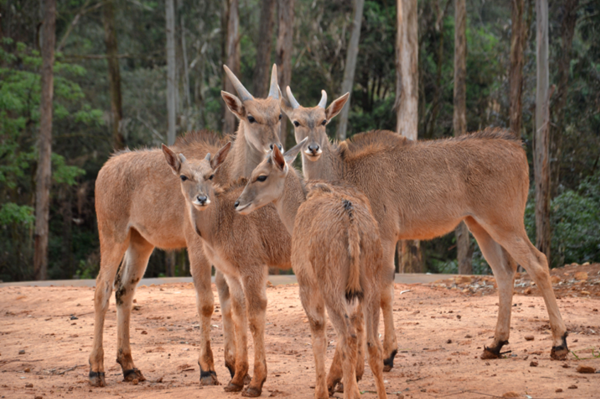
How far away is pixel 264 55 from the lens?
22.0 metres

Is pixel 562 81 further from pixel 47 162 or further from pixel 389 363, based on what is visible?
pixel 47 162

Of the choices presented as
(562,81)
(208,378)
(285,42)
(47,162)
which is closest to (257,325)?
(208,378)

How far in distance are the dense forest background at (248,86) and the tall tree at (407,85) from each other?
3374 mm

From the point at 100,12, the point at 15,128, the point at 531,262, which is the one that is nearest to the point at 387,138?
the point at 531,262

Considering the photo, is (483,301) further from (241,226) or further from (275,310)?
(241,226)

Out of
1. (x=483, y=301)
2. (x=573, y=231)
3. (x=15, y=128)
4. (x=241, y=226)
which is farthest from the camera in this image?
(x=15, y=128)

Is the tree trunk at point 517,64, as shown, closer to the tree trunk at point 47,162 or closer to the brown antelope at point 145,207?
the brown antelope at point 145,207

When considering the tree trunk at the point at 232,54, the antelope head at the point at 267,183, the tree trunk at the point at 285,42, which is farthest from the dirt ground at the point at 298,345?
the tree trunk at the point at 232,54

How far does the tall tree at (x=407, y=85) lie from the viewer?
18.2 metres

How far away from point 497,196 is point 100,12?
98.9 ft

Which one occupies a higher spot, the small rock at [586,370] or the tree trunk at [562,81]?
the tree trunk at [562,81]

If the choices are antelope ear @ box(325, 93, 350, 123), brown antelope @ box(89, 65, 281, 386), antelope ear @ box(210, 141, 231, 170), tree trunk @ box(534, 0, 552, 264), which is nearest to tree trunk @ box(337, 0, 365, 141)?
tree trunk @ box(534, 0, 552, 264)

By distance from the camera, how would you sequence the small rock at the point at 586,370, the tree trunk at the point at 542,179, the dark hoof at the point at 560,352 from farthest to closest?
1. the tree trunk at the point at 542,179
2. the dark hoof at the point at 560,352
3. the small rock at the point at 586,370

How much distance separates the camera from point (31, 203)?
28688 mm
